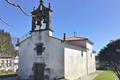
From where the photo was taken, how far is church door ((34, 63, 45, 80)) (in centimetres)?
2609

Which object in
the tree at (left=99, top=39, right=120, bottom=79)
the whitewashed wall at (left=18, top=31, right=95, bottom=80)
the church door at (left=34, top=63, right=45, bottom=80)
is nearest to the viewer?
the tree at (left=99, top=39, right=120, bottom=79)

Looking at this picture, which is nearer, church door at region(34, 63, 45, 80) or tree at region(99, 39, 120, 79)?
tree at region(99, 39, 120, 79)

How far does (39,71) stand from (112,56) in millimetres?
16248

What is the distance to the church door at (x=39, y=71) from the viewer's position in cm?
2609

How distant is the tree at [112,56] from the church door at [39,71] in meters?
14.6

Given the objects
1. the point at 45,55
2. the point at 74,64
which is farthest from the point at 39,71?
the point at 74,64

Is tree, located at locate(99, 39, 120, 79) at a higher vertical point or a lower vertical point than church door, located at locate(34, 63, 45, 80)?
higher

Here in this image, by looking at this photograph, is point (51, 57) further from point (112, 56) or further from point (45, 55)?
point (112, 56)

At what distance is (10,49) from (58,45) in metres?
41.2

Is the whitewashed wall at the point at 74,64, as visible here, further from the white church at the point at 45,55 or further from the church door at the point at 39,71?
the church door at the point at 39,71

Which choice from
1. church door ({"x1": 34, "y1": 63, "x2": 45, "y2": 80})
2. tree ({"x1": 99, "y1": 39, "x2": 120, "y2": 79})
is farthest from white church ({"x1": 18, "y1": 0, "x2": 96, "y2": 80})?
tree ({"x1": 99, "y1": 39, "x2": 120, "y2": 79})

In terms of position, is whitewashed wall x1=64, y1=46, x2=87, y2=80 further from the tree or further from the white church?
the tree

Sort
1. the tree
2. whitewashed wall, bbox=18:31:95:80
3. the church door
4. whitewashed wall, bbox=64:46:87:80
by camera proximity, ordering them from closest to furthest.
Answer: the tree
whitewashed wall, bbox=18:31:95:80
whitewashed wall, bbox=64:46:87:80
the church door

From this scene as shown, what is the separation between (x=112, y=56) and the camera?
36.3 ft
